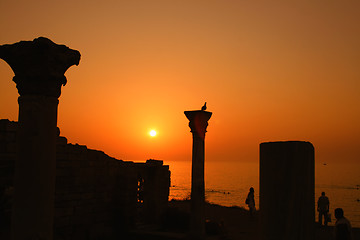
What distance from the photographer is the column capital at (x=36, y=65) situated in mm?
6168

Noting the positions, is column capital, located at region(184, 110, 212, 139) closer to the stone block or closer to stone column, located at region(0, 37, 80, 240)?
the stone block

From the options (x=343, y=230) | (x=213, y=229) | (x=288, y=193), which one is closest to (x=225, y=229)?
(x=213, y=229)

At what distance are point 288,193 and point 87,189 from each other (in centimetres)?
970

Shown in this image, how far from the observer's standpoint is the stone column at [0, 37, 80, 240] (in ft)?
19.0

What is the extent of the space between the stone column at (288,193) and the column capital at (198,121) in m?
9.35

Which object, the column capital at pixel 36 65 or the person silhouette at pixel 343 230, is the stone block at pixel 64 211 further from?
the person silhouette at pixel 343 230

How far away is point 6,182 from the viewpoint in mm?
10039

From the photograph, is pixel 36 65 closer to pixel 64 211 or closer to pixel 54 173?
pixel 54 173

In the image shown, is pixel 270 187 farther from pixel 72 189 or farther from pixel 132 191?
pixel 132 191

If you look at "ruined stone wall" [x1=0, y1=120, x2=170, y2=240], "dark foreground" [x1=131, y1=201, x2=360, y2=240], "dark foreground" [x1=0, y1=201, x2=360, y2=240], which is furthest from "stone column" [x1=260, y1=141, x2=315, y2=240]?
"dark foreground" [x1=0, y1=201, x2=360, y2=240]

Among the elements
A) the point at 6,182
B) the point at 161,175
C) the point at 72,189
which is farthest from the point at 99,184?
the point at 161,175

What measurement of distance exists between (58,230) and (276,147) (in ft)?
29.5

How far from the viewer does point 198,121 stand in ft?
43.0

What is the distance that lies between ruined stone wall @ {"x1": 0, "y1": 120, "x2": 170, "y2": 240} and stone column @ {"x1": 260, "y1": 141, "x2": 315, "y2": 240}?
786 cm
